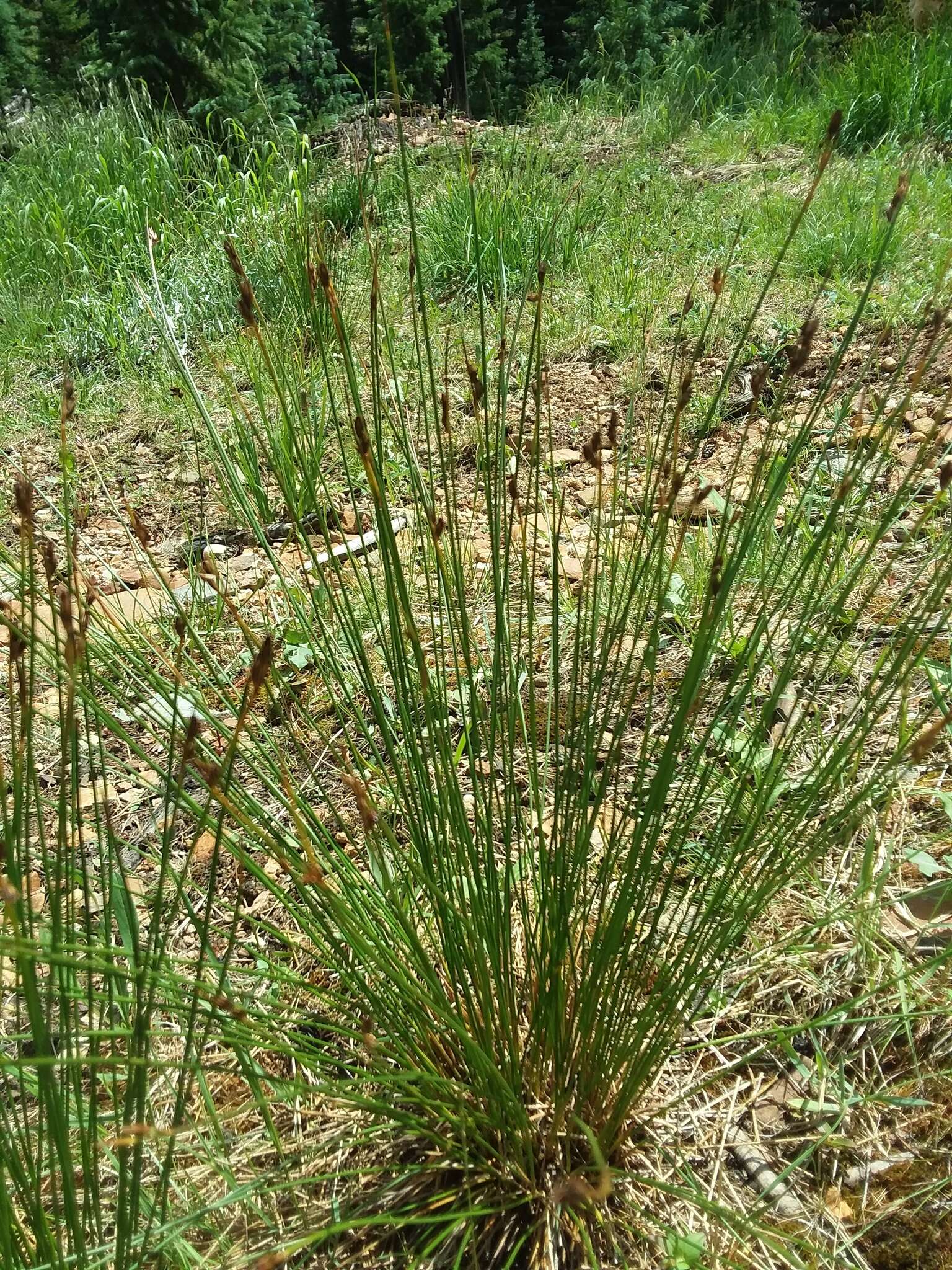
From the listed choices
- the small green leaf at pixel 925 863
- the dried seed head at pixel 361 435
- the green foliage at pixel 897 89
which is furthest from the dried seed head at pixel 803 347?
the green foliage at pixel 897 89

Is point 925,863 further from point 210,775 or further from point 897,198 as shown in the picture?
point 210,775

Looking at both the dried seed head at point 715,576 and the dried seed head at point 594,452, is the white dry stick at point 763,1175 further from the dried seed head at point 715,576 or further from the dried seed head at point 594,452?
the dried seed head at point 594,452

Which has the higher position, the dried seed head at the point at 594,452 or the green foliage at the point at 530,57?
the green foliage at the point at 530,57

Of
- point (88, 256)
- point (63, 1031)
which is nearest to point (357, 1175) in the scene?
point (63, 1031)

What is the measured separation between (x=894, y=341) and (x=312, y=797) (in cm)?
214

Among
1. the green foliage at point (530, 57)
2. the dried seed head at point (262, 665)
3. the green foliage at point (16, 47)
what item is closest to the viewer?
the dried seed head at point (262, 665)

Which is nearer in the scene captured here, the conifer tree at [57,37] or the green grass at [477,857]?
the green grass at [477,857]

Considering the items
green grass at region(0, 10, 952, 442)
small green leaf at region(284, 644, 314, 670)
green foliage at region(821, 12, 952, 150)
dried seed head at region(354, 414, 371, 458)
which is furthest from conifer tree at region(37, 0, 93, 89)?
dried seed head at region(354, 414, 371, 458)

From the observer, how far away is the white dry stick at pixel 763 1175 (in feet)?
3.18

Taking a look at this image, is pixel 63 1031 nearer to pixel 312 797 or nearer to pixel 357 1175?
pixel 357 1175

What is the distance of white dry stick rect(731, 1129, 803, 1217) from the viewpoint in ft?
3.18

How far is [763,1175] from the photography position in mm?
1006

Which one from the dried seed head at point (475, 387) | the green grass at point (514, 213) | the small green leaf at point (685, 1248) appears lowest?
the small green leaf at point (685, 1248)

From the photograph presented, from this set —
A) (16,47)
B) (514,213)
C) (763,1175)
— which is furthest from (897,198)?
(16,47)
